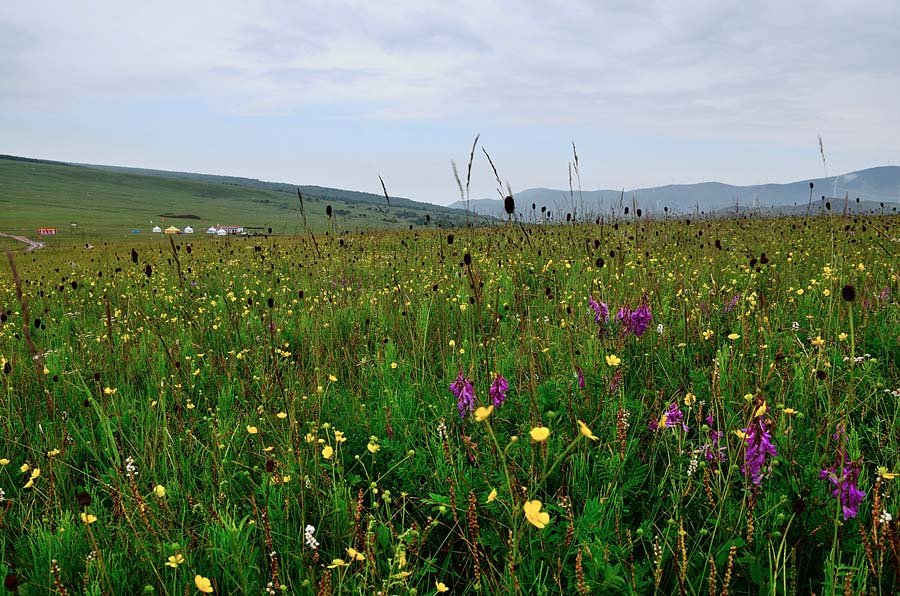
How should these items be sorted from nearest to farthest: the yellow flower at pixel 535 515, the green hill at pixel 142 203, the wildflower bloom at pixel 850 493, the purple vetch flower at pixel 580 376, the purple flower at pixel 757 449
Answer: the yellow flower at pixel 535 515 < the wildflower bloom at pixel 850 493 < the purple flower at pixel 757 449 < the purple vetch flower at pixel 580 376 < the green hill at pixel 142 203

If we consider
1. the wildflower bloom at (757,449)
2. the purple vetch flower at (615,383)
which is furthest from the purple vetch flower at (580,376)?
the wildflower bloom at (757,449)

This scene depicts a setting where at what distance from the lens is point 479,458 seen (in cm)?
219

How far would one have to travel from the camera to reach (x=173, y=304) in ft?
20.8

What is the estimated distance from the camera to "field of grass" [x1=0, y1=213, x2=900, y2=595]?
1.60 metres

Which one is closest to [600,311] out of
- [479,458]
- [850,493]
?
[479,458]

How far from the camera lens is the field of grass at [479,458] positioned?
1.60m

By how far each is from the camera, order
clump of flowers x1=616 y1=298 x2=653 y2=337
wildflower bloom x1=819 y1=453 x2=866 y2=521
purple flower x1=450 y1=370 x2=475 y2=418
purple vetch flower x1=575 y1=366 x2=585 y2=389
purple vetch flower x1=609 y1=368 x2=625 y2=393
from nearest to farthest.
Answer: wildflower bloom x1=819 y1=453 x2=866 y2=521, purple flower x1=450 y1=370 x2=475 y2=418, purple vetch flower x1=609 y1=368 x2=625 y2=393, purple vetch flower x1=575 y1=366 x2=585 y2=389, clump of flowers x1=616 y1=298 x2=653 y2=337

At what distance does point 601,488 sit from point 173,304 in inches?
231

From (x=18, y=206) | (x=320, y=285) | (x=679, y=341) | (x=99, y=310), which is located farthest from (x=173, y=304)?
(x=18, y=206)

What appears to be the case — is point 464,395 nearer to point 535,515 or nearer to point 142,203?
point 535,515

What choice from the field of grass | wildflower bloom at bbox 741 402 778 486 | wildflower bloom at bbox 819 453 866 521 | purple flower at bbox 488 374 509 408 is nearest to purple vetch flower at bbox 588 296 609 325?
the field of grass

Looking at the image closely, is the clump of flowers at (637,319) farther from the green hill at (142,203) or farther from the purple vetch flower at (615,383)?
the green hill at (142,203)

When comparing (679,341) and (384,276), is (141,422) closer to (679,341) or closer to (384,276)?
(679,341)

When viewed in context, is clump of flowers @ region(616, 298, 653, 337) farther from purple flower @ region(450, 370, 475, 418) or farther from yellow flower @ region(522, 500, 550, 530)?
yellow flower @ region(522, 500, 550, 530)
